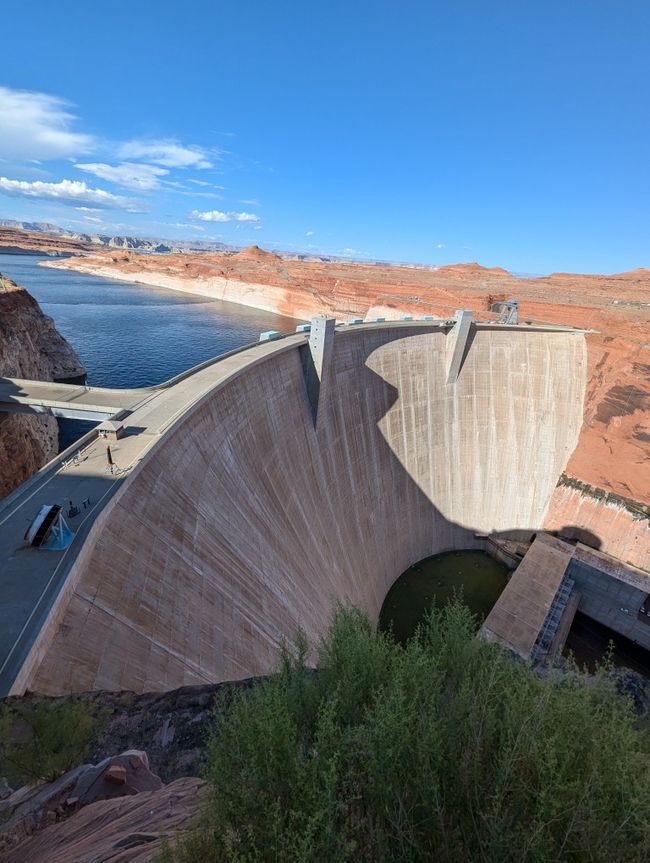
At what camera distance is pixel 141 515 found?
10.8 metres

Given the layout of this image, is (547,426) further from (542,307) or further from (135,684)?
(135,684)

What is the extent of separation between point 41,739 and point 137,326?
2335 inches

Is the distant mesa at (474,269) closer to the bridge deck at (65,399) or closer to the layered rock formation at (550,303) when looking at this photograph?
the layered rock formation at (550,303)

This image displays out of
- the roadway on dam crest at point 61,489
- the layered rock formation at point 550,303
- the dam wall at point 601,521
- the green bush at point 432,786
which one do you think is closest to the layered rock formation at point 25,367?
the roadway on dam crest at point 61,489

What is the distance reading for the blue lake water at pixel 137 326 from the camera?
4084 centimetres

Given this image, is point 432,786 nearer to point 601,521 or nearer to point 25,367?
point 601,521

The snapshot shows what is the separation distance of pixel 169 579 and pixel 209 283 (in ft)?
296

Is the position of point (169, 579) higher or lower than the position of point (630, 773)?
lower

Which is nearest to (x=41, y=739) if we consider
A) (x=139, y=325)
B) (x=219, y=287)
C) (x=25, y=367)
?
(x=25, y=367)

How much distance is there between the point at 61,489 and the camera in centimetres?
1082

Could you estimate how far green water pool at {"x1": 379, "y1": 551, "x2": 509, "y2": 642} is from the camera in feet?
73.2

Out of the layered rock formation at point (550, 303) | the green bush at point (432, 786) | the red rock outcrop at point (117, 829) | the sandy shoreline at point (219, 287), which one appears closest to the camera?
the green bush at point (432, 786)

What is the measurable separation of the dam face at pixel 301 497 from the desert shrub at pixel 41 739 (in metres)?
1.21

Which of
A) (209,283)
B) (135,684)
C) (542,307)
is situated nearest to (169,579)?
(135,684)
